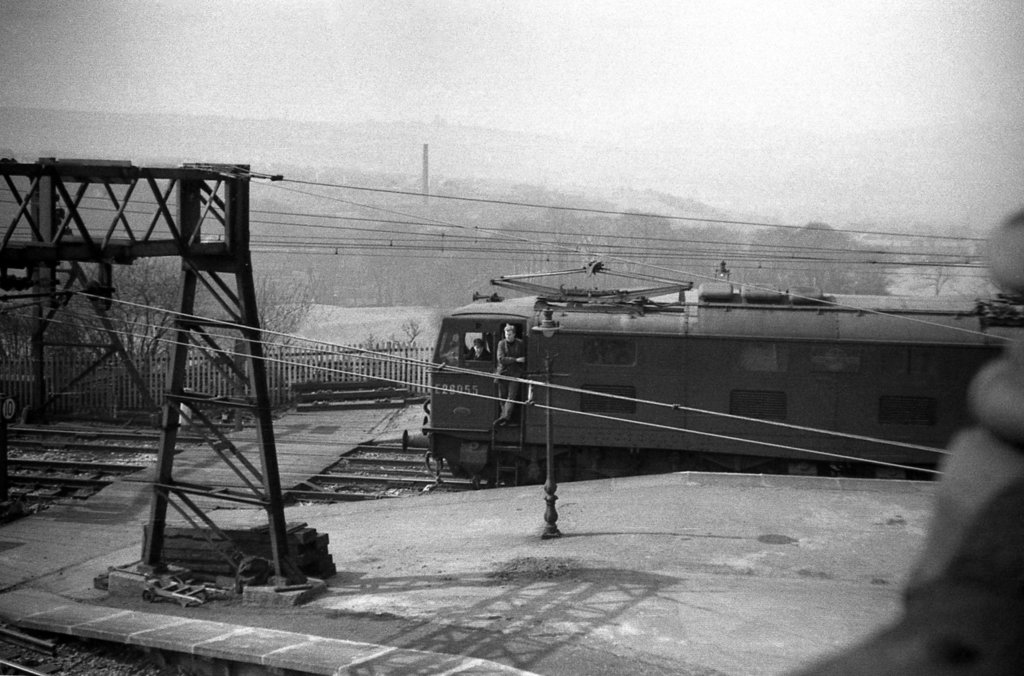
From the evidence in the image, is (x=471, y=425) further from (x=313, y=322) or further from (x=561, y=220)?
(x=561, y=220)

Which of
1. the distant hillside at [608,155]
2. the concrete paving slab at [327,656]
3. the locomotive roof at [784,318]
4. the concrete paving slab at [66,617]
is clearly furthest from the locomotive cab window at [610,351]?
the distant hillside at [608,155]

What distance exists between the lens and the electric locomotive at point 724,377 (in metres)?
17.2

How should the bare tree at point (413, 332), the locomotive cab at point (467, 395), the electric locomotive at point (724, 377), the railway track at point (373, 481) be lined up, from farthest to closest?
the bare tree at point (413, 332) < the railway track at point (373, 481) < the locomotive cab at point (467, 395) < the electric locomotive at point (724, 377)

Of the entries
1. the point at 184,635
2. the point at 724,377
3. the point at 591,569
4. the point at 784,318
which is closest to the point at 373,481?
the point at 724,377

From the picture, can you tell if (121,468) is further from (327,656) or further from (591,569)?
(327,656)

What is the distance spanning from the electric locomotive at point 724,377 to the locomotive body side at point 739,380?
0.03 meters

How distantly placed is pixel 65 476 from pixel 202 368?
31.9 ft

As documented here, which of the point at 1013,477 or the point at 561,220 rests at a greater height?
the point at 561,220

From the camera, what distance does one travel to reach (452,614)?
11336mm

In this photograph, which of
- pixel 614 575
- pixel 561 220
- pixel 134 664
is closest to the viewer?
pixel 134 664

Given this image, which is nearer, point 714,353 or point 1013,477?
point 1013,477

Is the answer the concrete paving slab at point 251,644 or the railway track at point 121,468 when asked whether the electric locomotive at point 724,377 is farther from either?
the concrete paving slab at point 251,644

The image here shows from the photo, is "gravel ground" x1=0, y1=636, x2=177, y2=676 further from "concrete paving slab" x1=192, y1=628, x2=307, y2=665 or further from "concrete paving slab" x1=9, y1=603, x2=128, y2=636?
"concrete paving slab" x1=192, y1=628, x2=307, y2=665

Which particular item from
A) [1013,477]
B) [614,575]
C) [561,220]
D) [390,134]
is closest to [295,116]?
[390,134]
